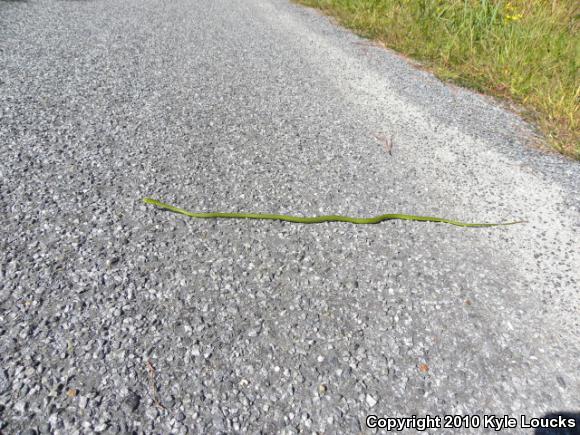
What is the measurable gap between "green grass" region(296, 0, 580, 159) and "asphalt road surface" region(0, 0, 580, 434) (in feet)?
1.25

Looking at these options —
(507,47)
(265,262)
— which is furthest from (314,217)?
(507,47)

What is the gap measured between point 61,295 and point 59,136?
1.40 metres

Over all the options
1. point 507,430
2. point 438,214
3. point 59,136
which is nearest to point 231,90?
point 59,136

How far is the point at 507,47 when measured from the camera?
4.14 metres

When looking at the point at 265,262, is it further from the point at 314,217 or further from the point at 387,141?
the point at 387,141

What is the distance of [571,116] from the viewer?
321 centimetres

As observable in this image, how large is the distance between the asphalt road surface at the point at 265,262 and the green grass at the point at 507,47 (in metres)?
0.38

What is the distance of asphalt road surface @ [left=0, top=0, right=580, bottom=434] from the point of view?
1.25 meters

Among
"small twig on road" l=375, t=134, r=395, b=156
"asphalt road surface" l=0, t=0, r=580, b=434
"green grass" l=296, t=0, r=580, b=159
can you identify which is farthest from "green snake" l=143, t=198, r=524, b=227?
"green grass" l=296, t=0, r=580, b=159

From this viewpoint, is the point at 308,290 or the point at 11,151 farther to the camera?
the point at 11,151

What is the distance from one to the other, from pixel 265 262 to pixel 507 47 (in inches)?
154

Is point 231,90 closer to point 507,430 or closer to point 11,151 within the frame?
point 11,151

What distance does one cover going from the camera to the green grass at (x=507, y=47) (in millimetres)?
3457

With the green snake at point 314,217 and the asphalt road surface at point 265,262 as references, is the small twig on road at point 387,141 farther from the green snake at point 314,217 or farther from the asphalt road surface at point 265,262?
the green snake at point 314,217
